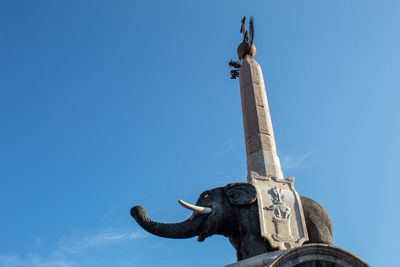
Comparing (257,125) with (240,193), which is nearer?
(240,193)

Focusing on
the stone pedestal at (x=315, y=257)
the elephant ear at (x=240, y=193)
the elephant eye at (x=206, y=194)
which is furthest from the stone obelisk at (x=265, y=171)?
the stone pedestal at (x=315, y=257)

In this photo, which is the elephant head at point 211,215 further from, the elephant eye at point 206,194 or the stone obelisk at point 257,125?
the stone obelisk at point 257,125

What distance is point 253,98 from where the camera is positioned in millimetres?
9164

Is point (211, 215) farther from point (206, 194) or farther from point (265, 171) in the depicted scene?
→ point (265, 171)

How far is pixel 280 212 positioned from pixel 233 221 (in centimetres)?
72

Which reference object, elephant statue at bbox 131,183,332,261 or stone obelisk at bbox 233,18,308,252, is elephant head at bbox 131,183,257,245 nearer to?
elephant statue at bbox 131,183,332,261

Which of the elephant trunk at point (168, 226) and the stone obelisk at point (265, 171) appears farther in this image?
the stone obelisk at point (265, 171)

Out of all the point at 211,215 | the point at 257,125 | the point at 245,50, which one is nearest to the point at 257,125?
the point at 257,125

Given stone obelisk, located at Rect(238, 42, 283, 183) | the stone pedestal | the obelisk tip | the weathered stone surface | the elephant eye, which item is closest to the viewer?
the stone pedestal

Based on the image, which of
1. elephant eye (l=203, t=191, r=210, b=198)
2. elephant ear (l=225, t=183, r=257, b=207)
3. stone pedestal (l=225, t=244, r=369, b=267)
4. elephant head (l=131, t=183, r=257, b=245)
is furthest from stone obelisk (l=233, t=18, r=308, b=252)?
stone pedestal (l=225, t=244, r=369, b=267)

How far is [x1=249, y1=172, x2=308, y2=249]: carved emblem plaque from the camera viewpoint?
6.36 metres

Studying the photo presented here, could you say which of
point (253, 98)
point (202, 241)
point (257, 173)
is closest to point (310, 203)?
point (257, 173)

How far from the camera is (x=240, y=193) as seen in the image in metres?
6.77

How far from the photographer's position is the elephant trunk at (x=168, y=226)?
627 centimetres
